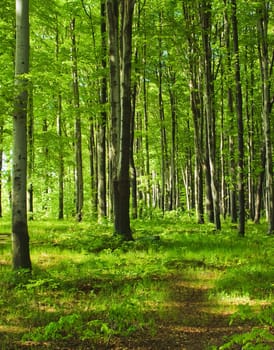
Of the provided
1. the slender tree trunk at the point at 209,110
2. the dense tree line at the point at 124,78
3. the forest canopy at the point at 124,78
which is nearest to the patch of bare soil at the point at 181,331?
the forest canopy at the point at 124,78

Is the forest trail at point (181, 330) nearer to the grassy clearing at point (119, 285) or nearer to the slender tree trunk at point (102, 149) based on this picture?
the grassy clearing at point (119, 285)

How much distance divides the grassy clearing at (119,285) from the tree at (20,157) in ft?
1.74

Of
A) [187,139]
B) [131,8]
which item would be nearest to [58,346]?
[131,8]

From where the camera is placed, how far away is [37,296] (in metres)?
6.31

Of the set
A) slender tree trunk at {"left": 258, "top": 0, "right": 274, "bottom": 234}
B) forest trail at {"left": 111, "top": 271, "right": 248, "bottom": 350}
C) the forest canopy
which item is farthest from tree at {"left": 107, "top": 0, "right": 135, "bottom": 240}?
slender tree trunk at {"left": 258, "top": 0, "right": 274, "bottom": 234}

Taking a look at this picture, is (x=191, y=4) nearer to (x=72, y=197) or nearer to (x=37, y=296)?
(x=37, y=296)

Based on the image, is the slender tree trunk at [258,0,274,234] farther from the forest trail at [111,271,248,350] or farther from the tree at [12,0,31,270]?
the tree at [12,0,31,270]

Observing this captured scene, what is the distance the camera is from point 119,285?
698 cm

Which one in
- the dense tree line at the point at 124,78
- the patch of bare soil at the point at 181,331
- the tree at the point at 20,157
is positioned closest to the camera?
the patch of bare soil at the point at 181,331

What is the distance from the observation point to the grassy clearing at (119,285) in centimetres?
500

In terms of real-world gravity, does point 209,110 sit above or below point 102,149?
above

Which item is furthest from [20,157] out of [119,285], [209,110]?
[209,110]

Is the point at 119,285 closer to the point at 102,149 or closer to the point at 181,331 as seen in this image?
the point at 181,331

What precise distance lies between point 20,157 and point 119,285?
118 inches
